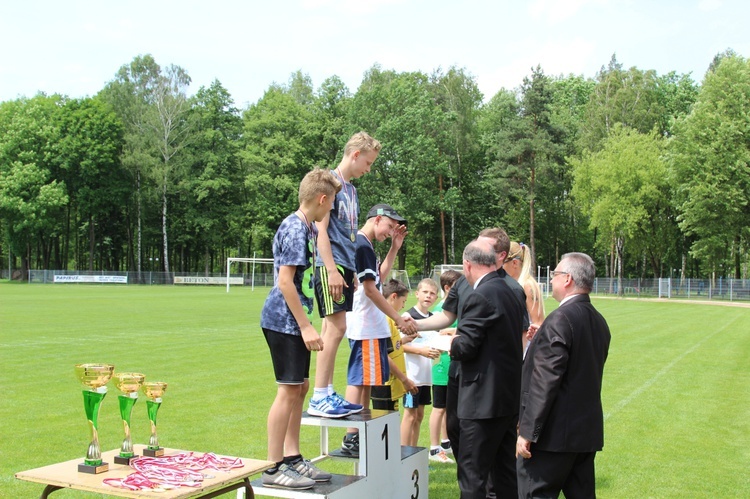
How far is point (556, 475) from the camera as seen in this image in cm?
444

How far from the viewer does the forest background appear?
201 ft

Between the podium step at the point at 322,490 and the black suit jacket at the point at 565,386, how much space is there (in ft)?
3.97

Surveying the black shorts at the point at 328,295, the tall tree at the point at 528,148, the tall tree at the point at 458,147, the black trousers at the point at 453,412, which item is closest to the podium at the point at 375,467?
the black trousers at the point at 453,412

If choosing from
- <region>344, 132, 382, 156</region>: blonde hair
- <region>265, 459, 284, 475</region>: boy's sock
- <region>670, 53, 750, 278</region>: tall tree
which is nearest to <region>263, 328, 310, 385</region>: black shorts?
<region>265, 459, 284, 475</region>: boy's sock

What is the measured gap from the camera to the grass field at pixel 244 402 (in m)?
7.11

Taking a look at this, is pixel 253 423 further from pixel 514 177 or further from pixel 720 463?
pixel 514 177

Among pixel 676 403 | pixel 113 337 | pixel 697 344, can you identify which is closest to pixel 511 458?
pixel 676 403

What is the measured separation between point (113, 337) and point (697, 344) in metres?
16.2

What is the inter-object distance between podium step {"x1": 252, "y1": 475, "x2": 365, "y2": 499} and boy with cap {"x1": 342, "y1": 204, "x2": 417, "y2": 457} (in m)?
0.90

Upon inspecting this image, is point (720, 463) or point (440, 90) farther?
point (440, 90)

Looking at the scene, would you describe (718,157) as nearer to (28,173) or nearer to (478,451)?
(478,451)

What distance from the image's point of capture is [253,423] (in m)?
8.85

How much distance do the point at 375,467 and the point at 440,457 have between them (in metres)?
2.62

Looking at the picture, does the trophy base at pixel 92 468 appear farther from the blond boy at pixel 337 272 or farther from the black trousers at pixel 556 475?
the black trousers at pixel 556 475
